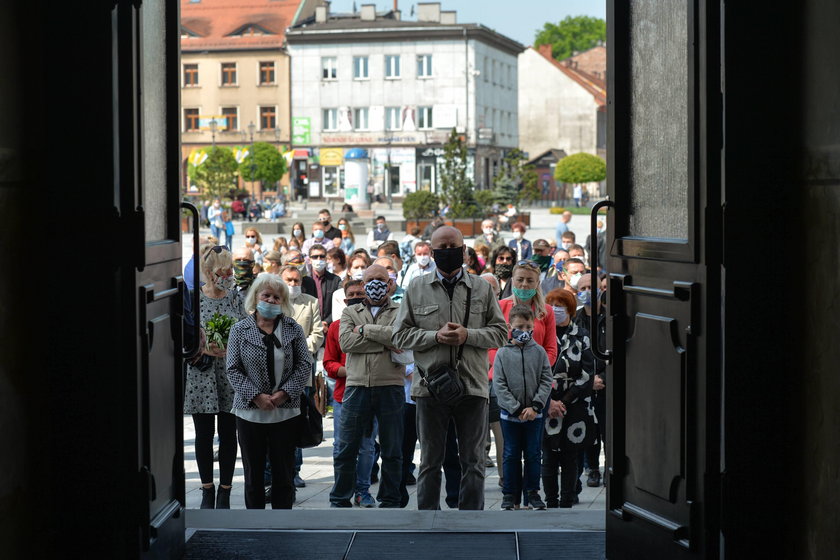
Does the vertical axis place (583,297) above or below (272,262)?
below

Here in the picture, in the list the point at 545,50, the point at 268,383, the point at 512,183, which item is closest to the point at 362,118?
the point at 545,50

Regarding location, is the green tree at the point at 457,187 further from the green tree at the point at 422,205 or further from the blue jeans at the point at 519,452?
the blue jeans at the point at 519,452

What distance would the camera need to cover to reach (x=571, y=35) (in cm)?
12262

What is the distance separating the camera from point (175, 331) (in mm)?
6723

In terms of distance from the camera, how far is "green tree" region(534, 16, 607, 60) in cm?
12219

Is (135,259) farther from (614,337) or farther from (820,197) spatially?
(820,197)

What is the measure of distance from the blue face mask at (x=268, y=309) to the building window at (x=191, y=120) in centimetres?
8425

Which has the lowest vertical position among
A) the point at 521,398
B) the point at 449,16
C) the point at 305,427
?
the point at 305,427

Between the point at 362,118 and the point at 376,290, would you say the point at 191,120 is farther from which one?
the point at 376,290

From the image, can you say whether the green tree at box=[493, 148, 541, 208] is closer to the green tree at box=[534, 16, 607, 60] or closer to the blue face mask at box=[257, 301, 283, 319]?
the blue face mask at box=[257, 301, 283, 319]

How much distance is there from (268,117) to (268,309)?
83.7 metres

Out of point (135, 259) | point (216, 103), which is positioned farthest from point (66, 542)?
point (216, 103)

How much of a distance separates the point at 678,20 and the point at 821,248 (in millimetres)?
1396

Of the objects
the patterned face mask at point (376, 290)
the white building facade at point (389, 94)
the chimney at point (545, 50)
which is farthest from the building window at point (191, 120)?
the patterned face mask at point (376, 290)
